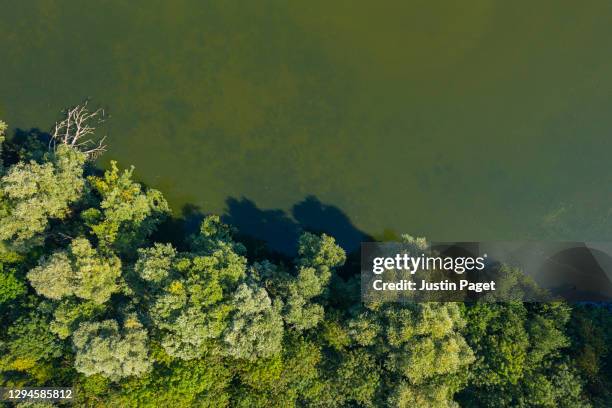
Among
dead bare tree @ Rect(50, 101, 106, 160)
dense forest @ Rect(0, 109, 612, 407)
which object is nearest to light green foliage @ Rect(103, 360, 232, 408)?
dense forest @ Rect(0, 109, 612, 407)

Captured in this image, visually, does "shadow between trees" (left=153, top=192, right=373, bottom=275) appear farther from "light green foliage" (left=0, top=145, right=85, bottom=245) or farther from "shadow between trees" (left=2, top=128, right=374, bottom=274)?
"light green foliage" (left=0, top=145, right=85, bottom=245)

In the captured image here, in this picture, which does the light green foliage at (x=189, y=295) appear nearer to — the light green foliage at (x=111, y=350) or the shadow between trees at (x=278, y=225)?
the light green foliage at (x=111, y=350)

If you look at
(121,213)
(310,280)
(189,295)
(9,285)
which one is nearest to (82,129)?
(121,213)

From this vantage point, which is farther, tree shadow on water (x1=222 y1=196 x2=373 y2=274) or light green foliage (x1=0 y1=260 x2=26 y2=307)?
tree shadow on water (x1=222 y1=196 x2=373 y2=274)

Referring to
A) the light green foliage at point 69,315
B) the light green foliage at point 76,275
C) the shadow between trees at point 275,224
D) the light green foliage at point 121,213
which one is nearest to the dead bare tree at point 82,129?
A: the shadow between trees at point 275,224

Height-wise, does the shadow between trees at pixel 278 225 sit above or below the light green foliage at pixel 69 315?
above

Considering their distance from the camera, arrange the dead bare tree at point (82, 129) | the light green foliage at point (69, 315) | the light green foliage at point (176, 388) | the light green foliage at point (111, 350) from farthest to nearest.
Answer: the dead bare tree at point (82, 129) → the light green foliage at point (69, 315) → the light green foliage at point (176, 388) → the light green foliage at point (111, 350)

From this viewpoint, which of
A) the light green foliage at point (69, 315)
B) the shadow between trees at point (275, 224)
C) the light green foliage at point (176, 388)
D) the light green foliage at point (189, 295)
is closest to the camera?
the light green foliage at point (189, 295)
